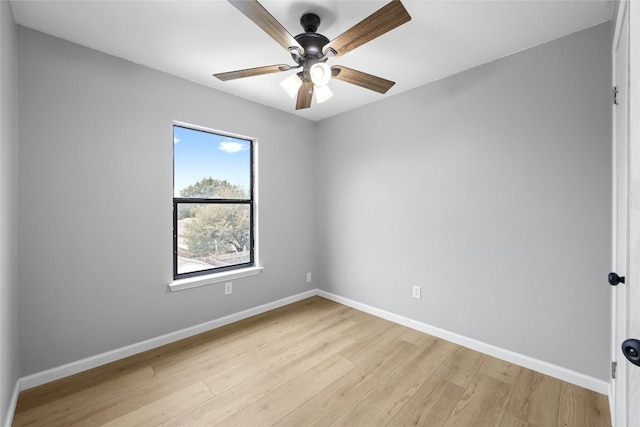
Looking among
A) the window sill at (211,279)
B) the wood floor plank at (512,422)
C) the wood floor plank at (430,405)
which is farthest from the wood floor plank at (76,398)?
the wood floor plank at (512,422)

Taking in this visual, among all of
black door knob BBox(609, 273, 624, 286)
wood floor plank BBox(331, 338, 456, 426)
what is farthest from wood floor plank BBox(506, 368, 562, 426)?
black door knob BBox(609, 273, 624, 286)

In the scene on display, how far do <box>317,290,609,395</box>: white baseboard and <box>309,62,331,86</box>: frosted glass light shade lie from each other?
243cm

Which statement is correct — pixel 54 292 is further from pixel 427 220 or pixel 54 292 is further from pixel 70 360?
pixel 427 220

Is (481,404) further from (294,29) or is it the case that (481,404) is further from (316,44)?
(294,29)

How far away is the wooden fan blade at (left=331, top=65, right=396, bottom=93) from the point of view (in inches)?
71.3

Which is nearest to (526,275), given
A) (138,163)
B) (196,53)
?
(196,53)

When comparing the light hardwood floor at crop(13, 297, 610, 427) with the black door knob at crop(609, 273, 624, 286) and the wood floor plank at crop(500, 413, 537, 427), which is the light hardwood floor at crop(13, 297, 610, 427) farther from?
the black door knob at crop(609, 273, 624, 286)

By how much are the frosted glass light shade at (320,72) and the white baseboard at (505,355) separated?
2425mm

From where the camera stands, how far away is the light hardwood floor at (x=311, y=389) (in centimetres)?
161

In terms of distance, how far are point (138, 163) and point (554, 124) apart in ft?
10.8

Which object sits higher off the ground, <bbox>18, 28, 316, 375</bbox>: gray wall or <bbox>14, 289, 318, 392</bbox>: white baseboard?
<bbox>18, 28, 316, 375</bbox>: gray wall

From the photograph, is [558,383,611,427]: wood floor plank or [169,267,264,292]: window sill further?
[169,267,264,292]: window sill

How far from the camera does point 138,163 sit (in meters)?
2.32

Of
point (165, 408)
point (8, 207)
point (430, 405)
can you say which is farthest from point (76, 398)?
point (430, 405)
